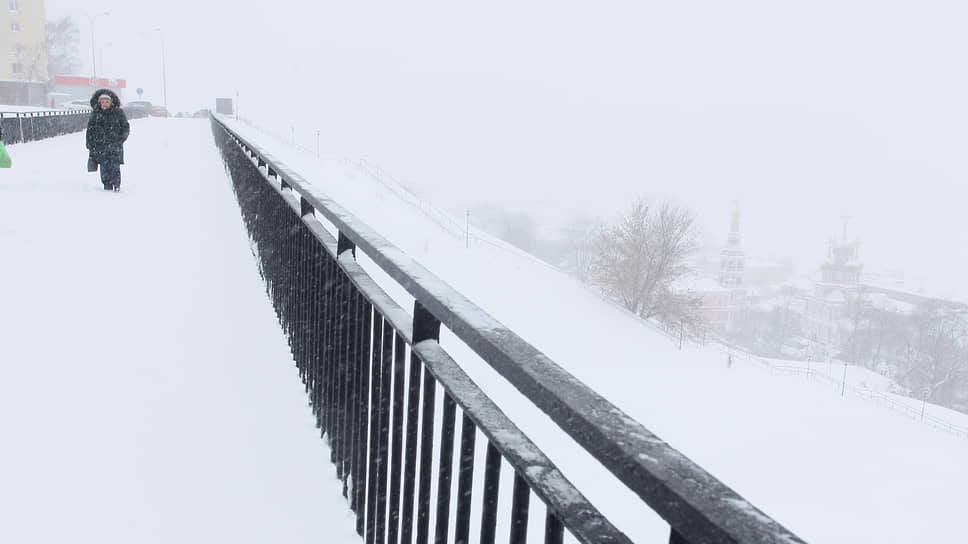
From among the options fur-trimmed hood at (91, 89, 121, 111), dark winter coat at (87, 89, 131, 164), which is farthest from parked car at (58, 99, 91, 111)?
dark winter coat at (87, 89, 131, 164)

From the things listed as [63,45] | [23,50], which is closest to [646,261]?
[23,50]

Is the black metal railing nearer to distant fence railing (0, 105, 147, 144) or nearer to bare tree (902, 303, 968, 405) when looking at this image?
distant fence railing (0, 105, 147, 144)

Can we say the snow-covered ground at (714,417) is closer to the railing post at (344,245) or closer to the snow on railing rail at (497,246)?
the snow on railing rail at (497,246)

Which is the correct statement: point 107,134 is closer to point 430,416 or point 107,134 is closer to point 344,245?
point 344,245

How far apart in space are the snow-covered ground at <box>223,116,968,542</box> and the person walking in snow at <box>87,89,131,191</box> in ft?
25.7

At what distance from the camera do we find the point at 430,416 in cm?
219

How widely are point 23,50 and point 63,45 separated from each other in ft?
69.0

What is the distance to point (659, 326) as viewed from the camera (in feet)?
184

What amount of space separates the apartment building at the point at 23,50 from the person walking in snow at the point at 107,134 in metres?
84.0

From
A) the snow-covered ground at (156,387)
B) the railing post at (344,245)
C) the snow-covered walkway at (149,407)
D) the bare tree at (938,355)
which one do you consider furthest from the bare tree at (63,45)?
the bare tree at (938,355)

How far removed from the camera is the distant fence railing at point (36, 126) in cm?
2452

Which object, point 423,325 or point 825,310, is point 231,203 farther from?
point 825,310

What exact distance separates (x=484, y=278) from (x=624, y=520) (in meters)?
26.0

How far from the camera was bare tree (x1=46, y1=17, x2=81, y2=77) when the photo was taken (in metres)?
104
